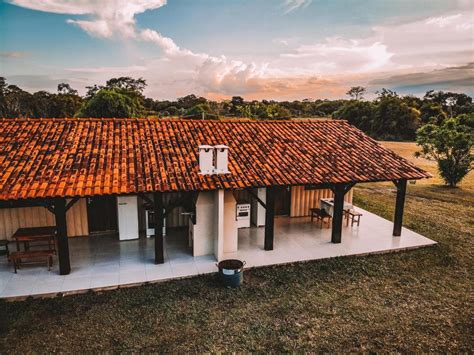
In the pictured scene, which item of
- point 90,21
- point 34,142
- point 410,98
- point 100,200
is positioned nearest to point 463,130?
point 100,200

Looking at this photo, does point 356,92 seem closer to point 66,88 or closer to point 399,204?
point 66,88

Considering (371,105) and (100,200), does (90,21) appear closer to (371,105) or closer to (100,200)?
(100,200)

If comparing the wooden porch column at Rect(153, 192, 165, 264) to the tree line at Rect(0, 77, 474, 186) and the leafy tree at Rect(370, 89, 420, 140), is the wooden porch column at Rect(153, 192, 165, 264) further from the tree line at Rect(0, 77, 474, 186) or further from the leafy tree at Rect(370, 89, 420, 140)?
the leafy tree at Rect(370, 89, 420, 140)

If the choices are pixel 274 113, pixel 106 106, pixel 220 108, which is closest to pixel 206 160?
pixel 106 106

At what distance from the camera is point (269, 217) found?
10.1 meters

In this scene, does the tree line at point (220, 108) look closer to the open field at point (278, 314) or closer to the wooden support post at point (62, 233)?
the wooden support post at point (62, 233)

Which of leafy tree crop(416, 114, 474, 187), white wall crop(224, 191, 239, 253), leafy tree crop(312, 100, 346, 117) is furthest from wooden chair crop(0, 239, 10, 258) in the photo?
leafy tree crop(312, 100, 346, 117)

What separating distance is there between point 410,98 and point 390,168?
58.3m

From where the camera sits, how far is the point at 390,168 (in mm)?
11203

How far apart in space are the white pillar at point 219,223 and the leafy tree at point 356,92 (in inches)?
3583

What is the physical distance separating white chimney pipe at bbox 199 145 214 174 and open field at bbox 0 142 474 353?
2.93m

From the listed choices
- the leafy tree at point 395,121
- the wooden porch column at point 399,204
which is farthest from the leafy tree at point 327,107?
the wooden porch column at point 399,204

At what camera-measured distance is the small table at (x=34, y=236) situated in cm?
930

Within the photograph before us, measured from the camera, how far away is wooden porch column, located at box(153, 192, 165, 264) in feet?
29.4
